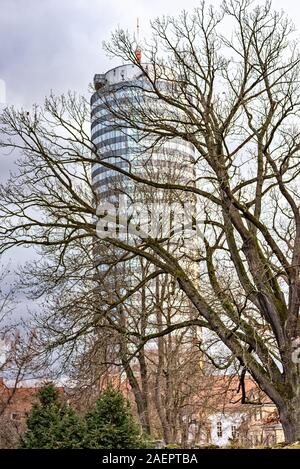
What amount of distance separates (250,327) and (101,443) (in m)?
5.86

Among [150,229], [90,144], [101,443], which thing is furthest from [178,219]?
[101,443]

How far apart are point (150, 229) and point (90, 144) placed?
112 inches

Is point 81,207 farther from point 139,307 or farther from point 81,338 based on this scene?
point 139,307

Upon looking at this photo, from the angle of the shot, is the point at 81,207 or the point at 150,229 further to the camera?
the point at 150,229

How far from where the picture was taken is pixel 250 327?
17219 mm

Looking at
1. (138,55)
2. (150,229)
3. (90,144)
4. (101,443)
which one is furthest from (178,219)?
(101,443)

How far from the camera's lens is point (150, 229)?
65.8ft

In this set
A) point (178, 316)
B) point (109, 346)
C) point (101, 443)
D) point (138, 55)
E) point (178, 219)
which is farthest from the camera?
point (178, 316)
